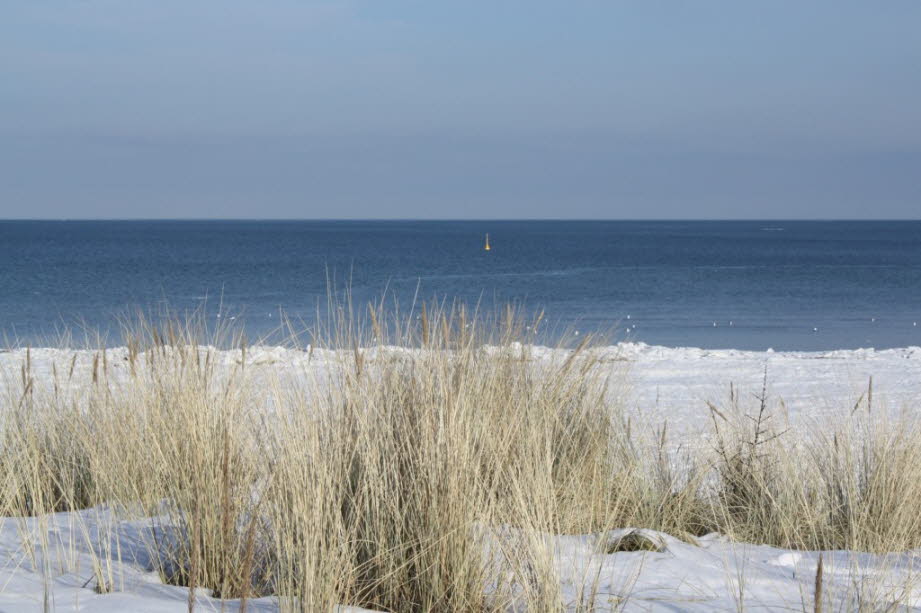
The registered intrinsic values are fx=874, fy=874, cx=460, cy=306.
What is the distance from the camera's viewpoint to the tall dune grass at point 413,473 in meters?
3.04

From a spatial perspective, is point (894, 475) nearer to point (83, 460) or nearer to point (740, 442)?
point (740, 442)

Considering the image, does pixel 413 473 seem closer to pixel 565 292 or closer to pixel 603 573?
pixel 603 573

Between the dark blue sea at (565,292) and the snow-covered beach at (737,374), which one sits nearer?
the snow-covered beach at (737,374)

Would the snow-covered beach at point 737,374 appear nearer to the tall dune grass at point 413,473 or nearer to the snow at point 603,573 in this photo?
the tall dune grass at point 413,473

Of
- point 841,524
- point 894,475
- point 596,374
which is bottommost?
point 841,524

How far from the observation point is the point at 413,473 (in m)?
3.25

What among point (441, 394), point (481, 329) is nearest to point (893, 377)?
point (481, 329)

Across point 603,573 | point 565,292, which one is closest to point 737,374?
point 603,573

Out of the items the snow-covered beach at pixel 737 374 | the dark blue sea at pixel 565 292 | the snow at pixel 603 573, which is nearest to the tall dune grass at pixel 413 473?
the snow at pixel 603 573

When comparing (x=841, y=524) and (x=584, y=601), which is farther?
(x=841, y=524)

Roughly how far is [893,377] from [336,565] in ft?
40.9

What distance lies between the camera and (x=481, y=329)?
5.01 meters

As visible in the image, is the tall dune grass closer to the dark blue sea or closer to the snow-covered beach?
the dark blue sea

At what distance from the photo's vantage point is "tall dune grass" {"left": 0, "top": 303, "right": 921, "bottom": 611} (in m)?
3.04
